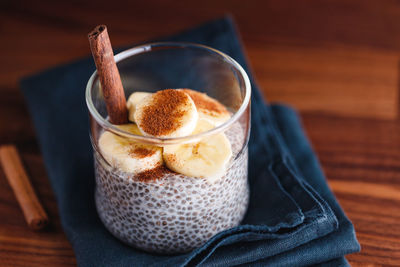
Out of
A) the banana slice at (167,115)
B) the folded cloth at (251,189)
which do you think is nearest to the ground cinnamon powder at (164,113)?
the banana slice at (167,115)

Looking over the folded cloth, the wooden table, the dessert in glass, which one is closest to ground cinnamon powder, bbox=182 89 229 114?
the dessert in glass

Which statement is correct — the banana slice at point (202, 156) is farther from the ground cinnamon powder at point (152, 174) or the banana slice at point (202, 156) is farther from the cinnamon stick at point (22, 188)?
the cinnamon stick at point (22, 188)

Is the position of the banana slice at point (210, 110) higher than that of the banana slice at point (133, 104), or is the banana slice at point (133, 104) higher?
the banana slice at point (133, 104)

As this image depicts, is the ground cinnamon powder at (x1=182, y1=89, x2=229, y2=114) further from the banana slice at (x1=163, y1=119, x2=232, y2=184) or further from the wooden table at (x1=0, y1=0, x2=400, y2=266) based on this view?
the wooden table at (x1=0, y1=0, x2=400, y2=266)

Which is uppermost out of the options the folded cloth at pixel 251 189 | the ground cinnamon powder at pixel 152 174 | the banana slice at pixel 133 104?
the banana slice at pixel 133 104

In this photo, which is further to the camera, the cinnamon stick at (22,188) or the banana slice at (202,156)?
the cinnamon stick at (22,188)

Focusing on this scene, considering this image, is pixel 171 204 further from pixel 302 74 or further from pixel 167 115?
pixel 302 74

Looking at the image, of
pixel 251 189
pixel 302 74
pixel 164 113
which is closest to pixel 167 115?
pixel 164 113
